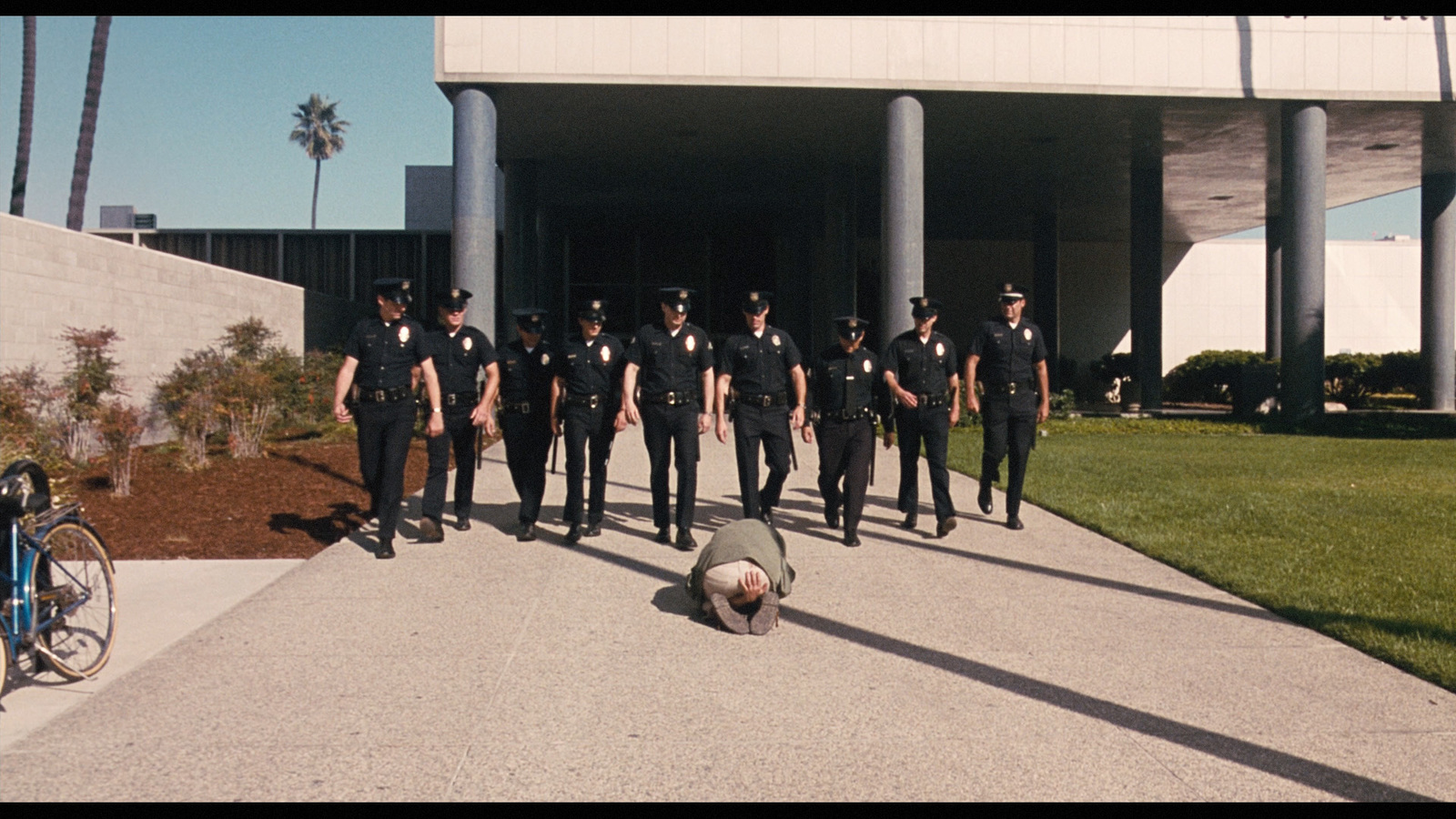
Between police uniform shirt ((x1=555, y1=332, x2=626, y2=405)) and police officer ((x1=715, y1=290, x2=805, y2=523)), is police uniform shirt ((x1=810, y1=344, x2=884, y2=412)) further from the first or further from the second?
police uniform shirt ((x1=555, y1=332, x2=626, y2=405))

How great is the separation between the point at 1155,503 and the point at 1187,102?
40.3ft

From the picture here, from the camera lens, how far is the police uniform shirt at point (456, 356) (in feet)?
30.5

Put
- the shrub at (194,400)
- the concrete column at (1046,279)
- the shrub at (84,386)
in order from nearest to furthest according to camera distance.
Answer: the shrub at (84,386) → the shrub at (194,400) → the concrete column at (1046,279)

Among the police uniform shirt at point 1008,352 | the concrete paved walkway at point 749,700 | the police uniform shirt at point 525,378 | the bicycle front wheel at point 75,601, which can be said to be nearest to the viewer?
the concrete paved walkway at point 749,700

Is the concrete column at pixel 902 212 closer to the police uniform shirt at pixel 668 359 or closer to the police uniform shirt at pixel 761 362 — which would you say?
the police uniform shirt at pixel 761 362

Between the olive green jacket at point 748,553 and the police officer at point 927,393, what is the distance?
3.10 m

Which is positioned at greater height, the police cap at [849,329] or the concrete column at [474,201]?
the concrete column at [474,201]

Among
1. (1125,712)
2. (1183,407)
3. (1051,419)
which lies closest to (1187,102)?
(1051,419)

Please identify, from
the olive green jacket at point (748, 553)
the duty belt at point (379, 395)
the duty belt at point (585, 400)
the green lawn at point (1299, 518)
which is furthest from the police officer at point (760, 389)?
the green lawn at point (1299, 518)

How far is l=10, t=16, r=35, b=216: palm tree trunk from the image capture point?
3262 cm

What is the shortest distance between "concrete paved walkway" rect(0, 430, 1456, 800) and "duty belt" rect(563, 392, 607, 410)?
164cm

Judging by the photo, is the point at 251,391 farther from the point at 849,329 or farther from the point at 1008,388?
the point at 1008,388

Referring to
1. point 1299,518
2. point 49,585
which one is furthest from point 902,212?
point 49,585

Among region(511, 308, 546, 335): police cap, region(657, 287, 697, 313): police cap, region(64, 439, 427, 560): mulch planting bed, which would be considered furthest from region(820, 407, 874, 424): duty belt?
region(64, 439, 427, 560): mulch planting bed
